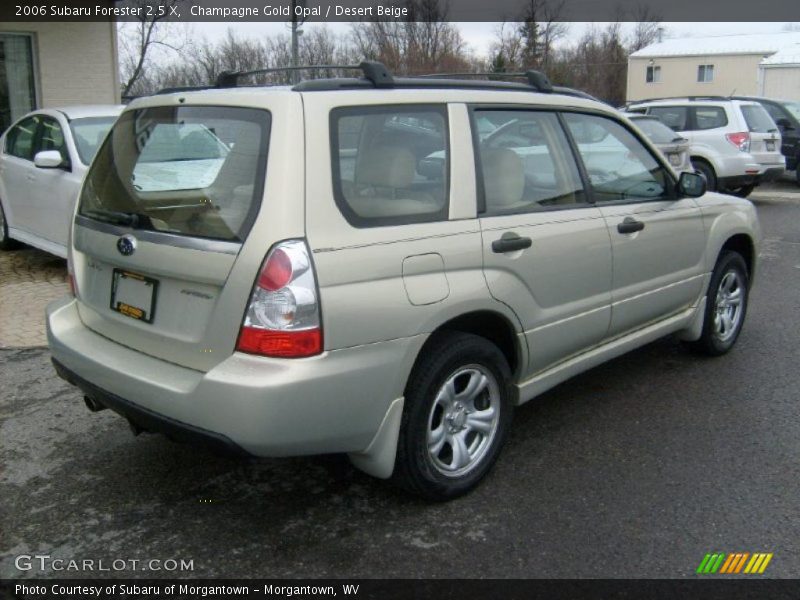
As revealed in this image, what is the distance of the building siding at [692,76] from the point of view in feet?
153

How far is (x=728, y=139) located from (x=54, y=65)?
11030 millimetres

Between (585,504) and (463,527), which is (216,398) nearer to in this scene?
(463,527)

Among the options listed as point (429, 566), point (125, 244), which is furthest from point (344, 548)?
point (125, 244)

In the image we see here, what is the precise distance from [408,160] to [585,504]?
1.67 metres

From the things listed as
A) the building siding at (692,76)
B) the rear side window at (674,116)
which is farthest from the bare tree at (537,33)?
the rear side window at (674,116)

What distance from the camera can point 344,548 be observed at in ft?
10.4

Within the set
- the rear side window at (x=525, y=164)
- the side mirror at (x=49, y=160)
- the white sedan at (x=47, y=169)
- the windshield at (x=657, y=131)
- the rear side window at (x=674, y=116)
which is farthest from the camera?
the rear side window at (x=674, y=116)

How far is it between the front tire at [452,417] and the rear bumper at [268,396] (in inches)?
6.5

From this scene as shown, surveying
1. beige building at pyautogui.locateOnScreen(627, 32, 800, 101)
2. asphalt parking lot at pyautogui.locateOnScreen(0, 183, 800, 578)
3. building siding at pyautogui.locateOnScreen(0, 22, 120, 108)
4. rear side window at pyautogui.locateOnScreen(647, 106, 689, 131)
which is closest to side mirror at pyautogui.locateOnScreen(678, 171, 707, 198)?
asphalt parking lot at pyautogui.locateOnScreen(0, 183, 800, 578)

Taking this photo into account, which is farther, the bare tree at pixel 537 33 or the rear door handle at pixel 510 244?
the bare tree at pixel 537 33

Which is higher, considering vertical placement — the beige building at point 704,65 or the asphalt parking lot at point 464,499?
the beige building at point 704,65

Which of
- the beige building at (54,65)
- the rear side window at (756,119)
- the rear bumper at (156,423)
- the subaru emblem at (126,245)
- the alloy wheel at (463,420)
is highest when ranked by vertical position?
the beige building at (54,65)

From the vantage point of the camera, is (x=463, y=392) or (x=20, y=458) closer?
(x=463, y=392)

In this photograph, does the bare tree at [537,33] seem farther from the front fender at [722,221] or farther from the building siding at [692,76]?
the front fender at [722,221]
